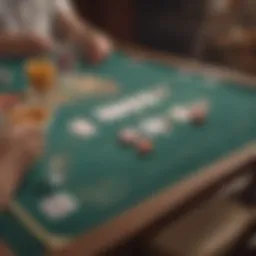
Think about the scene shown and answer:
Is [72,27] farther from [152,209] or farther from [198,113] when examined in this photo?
[152,209]

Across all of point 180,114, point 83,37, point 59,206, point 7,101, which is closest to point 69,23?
point 83,37

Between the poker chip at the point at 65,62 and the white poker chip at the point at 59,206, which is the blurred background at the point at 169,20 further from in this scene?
the white poker chip at the point at 59,206

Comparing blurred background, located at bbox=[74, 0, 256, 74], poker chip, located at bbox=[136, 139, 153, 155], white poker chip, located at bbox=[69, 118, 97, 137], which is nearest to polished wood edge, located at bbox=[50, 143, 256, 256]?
poker chip, located at bbox=[136, 139, 153, 155]

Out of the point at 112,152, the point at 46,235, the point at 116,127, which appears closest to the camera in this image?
the point at 46,235

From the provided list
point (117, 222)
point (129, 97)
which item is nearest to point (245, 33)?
point (129, 97)

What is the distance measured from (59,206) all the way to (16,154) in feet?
0.50

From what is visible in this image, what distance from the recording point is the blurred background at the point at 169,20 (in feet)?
9.12

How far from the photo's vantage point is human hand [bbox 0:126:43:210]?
0.86 metres

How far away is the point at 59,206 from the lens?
0.83 metres

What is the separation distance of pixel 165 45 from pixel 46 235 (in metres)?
2.41

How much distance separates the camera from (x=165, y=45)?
3.04 m

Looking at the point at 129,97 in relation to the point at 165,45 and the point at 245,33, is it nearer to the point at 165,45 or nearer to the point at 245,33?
the point at 245,33

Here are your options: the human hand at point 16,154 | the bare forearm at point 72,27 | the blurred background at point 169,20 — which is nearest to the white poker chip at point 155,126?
the human hand at point 16,154

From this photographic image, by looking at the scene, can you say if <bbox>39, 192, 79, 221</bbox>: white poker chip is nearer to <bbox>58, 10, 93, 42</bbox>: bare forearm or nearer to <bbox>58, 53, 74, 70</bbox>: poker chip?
<bbox>58, 53, 74, 70</bbox>: poker chip
